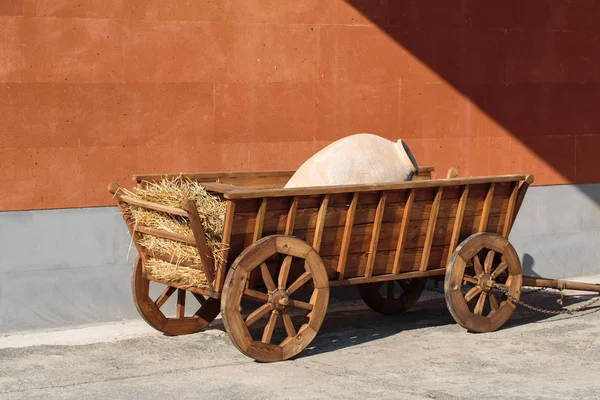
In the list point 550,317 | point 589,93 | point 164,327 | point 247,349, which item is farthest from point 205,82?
point 589,93

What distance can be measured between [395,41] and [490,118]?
152cm

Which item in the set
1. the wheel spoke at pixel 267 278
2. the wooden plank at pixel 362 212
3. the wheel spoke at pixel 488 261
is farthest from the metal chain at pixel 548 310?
the wheel spoke at pixel 267 278

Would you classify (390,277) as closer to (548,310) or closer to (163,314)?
(163,314)

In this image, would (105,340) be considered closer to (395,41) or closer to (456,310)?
(456,310)

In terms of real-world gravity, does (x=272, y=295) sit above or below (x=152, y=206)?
below

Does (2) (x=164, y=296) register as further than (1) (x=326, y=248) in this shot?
Yes

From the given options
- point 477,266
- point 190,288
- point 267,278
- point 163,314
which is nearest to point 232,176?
point 163,314

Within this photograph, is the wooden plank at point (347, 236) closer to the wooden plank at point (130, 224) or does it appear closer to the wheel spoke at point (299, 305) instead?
the wheel spoke at point (299, 305)

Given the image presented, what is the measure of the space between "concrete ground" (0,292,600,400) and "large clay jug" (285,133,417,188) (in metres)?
1.41

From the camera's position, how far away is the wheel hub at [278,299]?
330 inches

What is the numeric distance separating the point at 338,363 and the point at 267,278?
2.89 feet

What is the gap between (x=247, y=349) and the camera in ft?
27.1

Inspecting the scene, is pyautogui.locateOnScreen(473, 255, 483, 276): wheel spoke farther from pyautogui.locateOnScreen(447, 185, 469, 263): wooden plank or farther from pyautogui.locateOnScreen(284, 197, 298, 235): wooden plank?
pyautogui.locateOnScreen(284, 197, 298, 235): wooden plank

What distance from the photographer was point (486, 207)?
949 centimetres
